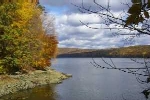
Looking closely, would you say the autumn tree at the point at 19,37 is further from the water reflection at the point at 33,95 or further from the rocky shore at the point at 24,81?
the water reflection at the point at 33,95

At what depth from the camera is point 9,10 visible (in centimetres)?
3909

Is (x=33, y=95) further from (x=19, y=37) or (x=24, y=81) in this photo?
(x=19, y=37)

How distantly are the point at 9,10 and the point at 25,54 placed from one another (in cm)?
559

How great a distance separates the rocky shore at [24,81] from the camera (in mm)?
33281

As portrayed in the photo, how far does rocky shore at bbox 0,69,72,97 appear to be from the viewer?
1310 inches

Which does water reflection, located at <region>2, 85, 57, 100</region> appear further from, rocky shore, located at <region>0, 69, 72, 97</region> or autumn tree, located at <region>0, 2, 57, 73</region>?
autumn tree, located at <region>0, 2, 57, 73</region>

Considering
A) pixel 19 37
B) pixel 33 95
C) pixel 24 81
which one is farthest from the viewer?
pixel 19 37

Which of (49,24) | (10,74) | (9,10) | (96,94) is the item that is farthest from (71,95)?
(49,24)

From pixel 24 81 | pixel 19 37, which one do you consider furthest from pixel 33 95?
pixel 19 37

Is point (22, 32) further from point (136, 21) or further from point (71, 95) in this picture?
point (136, 21)

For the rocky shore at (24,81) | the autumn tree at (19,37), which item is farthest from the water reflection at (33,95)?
the autumn tree at (19,37)

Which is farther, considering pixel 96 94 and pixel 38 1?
pixel 38 1

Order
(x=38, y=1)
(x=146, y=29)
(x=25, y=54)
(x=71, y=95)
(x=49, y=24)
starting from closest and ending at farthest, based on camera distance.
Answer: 1. (x=146, y=29)
2. (x=71, y=95)
3. (x=25, y=54)
4. (x=49, y=24)
5. (x=38, y=1)

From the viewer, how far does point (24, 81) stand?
3728 centimetres
